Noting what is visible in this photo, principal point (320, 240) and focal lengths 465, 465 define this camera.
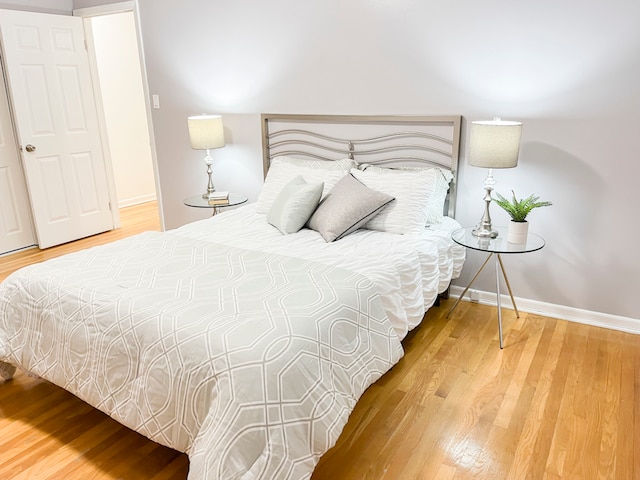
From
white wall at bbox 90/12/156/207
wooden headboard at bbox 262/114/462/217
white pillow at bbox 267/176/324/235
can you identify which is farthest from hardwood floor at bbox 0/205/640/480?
white wall at bbox 90/12/156/207

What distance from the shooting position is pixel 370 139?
129 inches

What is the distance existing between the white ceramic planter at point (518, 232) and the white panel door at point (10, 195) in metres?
4.18

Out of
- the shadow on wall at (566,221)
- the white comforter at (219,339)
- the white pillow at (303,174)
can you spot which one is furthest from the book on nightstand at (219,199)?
the shadow on wall at (566,221)

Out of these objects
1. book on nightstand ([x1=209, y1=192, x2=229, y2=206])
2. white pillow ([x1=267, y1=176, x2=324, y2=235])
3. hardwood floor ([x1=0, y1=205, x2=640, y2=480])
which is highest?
white pillow ([x1=267, y1=176, x2=324, y2=235])

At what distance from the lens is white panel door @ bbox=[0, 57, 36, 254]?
409cm

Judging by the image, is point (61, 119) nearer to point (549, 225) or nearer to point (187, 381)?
point (187, 381)

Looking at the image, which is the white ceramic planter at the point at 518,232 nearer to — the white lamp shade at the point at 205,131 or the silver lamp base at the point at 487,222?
the silver lamp base at the point at 487,222

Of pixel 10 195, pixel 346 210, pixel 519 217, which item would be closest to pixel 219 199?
pixel 346 210

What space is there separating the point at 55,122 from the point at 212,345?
3783 mm

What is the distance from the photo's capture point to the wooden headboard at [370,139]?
9.95 ft

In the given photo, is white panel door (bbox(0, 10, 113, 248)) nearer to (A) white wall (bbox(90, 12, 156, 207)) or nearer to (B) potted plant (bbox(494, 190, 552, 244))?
(A) white wall (bbox(90, 12, 156, 207))

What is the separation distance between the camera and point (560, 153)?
2709 millimetres

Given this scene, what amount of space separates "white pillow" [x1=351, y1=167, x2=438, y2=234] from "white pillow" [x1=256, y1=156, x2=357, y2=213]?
1.02 ft

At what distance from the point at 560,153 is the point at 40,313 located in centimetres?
283
